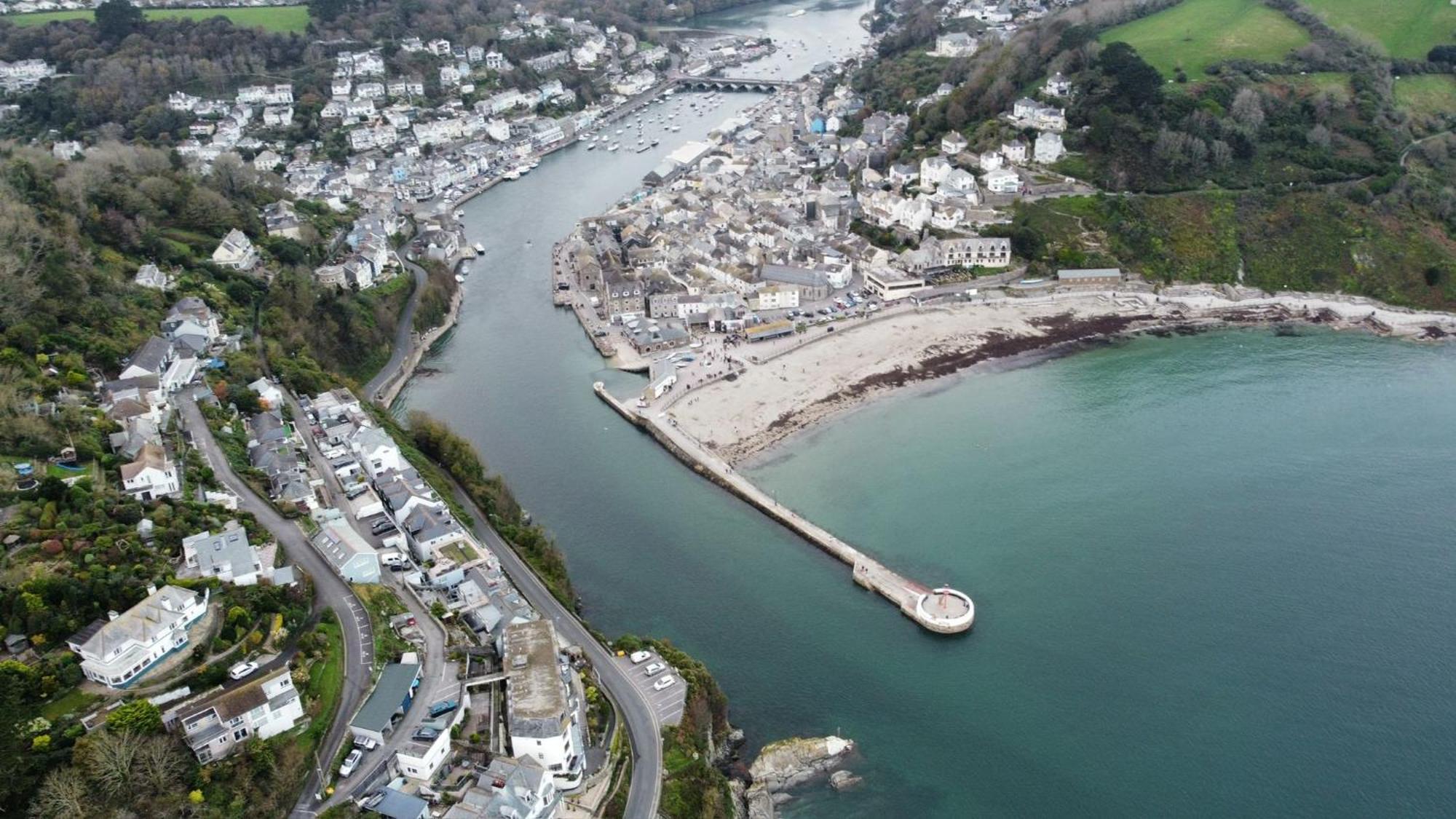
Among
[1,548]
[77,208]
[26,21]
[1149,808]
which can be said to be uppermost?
[26,21]

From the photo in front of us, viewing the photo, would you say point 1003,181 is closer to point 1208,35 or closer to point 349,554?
point 1208,35

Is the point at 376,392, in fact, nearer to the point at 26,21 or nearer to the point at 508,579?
the point at 508,579

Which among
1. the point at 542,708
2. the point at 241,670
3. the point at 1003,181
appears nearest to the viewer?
the point at 241,670

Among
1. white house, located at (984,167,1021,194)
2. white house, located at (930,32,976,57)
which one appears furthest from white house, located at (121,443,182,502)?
white house, located at (930,32,976,57)

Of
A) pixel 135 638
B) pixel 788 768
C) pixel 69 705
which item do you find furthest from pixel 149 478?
pixel 788 768

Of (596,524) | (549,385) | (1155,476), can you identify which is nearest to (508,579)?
(596,524)

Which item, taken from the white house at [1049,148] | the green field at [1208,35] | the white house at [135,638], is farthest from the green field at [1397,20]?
the white house at [135,638]

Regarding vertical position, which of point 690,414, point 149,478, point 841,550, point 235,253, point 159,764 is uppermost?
point 235,253
